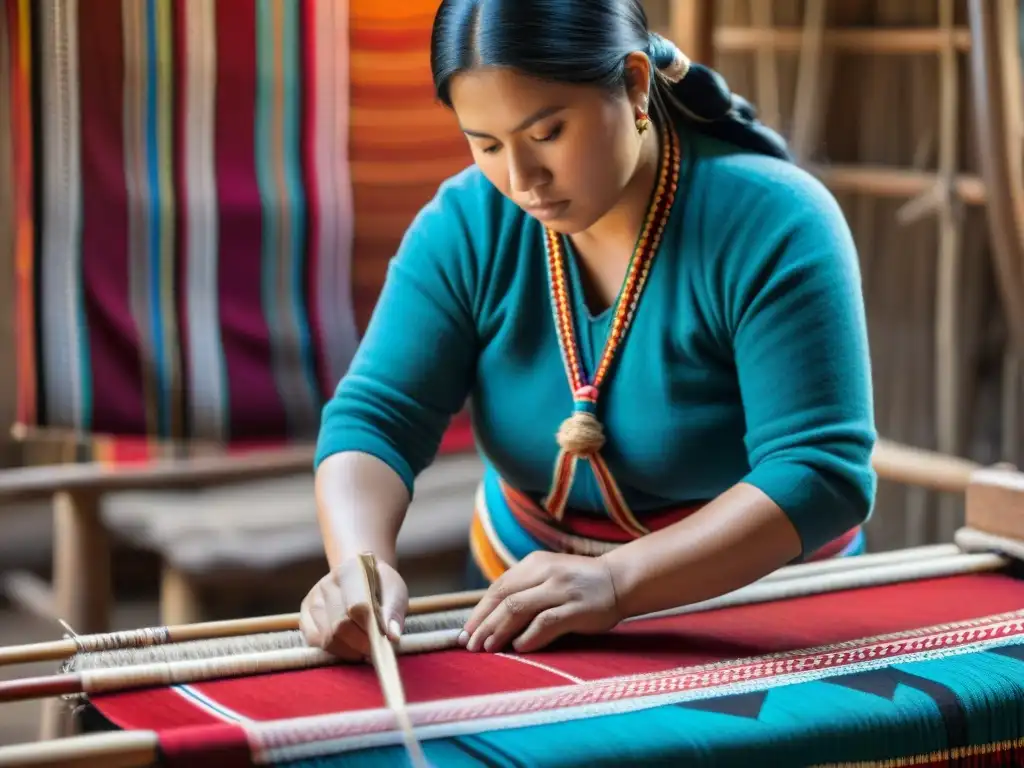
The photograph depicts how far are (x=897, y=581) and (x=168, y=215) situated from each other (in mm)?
1071

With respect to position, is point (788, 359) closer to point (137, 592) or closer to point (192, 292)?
point (192, 292)

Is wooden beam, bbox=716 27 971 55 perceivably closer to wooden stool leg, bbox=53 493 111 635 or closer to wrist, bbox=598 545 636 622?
wooden stool leg, bbox=53 493 111 635

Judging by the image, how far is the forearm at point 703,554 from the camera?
1025mm

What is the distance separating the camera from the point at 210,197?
1.81 meters

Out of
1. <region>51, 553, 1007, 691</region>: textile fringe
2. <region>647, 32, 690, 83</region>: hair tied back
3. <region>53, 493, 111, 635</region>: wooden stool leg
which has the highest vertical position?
<region>647, 32, 690, 83</region>: hair tied back

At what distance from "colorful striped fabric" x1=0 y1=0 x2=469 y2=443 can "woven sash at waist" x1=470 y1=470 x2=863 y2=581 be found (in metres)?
0.58

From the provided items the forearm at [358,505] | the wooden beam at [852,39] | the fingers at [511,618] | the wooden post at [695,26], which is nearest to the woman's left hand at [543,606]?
the fingers at [511,618]

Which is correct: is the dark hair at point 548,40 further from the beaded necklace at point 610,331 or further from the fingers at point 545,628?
the fingers at point 545,628

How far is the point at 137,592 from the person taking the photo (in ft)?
10.7

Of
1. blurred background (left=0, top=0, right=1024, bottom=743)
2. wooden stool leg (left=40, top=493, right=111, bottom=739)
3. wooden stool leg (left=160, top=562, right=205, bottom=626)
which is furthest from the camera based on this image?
wooden stool leg (left=160, top=562, right=205, bottom=626)

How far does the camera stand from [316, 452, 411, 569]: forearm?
1.09 metres

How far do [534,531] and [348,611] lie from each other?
0.36 m

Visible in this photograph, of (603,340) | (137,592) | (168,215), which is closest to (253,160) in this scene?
(168,215)

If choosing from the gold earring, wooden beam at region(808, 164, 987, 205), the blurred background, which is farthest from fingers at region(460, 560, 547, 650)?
wooden beam at region(808, 164, 987, 205)
